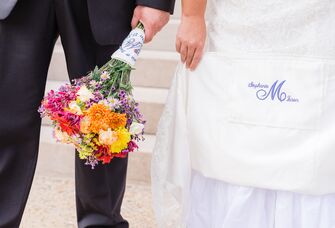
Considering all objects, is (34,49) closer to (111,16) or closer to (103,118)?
(111,16)

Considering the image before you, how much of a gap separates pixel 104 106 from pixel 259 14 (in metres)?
0.47

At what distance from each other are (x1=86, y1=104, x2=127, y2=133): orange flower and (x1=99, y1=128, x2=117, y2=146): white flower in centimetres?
1

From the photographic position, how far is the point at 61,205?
8.55 feet

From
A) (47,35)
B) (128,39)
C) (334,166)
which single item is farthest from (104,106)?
(334,166)

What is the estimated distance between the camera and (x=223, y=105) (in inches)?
61.6

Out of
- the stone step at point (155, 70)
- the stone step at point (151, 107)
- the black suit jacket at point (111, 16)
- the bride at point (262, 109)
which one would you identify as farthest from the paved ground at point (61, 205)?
the black suit jacket at point (111, 16)

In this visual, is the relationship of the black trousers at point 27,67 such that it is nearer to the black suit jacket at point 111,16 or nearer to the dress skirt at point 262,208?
the black suit jacket at point 111,16

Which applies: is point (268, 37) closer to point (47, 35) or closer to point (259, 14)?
point (259, 14)

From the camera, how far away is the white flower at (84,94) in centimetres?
148

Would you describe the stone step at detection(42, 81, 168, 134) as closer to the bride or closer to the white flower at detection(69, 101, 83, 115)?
the bride

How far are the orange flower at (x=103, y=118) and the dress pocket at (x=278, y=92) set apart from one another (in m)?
0.31

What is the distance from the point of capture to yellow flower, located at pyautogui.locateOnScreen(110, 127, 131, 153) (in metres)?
1.45

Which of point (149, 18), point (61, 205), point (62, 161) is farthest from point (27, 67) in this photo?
point (62, 161)

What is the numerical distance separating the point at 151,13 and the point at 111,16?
0.41 feet
